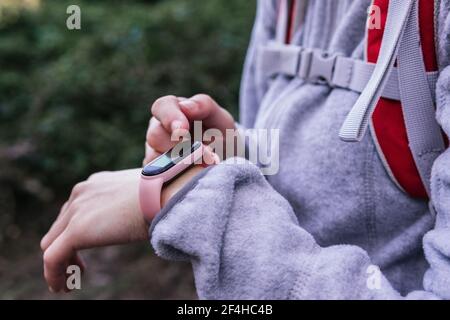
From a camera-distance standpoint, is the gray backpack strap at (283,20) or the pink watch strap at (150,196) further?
the gray backpack strap at (283,20)

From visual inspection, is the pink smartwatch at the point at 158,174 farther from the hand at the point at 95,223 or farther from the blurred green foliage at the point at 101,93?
the blurred green foliage at the point at 101,93

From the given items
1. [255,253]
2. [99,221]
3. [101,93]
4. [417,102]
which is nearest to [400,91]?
[417,102]

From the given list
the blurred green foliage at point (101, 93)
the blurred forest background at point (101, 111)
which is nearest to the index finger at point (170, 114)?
the blurred forest background at point (101, 111)

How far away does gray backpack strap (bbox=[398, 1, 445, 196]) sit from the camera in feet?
2.46

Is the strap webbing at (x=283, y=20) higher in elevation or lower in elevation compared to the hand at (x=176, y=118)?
higher

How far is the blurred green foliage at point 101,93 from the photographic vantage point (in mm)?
2766

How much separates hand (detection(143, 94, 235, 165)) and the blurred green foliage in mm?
1778

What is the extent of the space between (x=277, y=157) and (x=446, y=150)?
26 centimetres

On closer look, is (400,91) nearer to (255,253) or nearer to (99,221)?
(255,253)

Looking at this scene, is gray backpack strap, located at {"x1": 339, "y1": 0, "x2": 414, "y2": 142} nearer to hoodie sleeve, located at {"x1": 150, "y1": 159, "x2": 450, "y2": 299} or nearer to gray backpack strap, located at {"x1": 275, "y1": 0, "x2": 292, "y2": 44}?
hoodie sleeve, located at {"x1": 150, "y1": 159, "x2": 450, "y2": 299}

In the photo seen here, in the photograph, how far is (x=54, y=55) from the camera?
341cm

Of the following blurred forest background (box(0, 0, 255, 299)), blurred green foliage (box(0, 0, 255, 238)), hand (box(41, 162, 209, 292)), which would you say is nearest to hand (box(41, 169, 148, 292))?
hand (box(41, 162, 209, 292))

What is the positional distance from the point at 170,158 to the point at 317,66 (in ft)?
0.91

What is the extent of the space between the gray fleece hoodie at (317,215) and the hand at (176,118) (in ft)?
0.29
